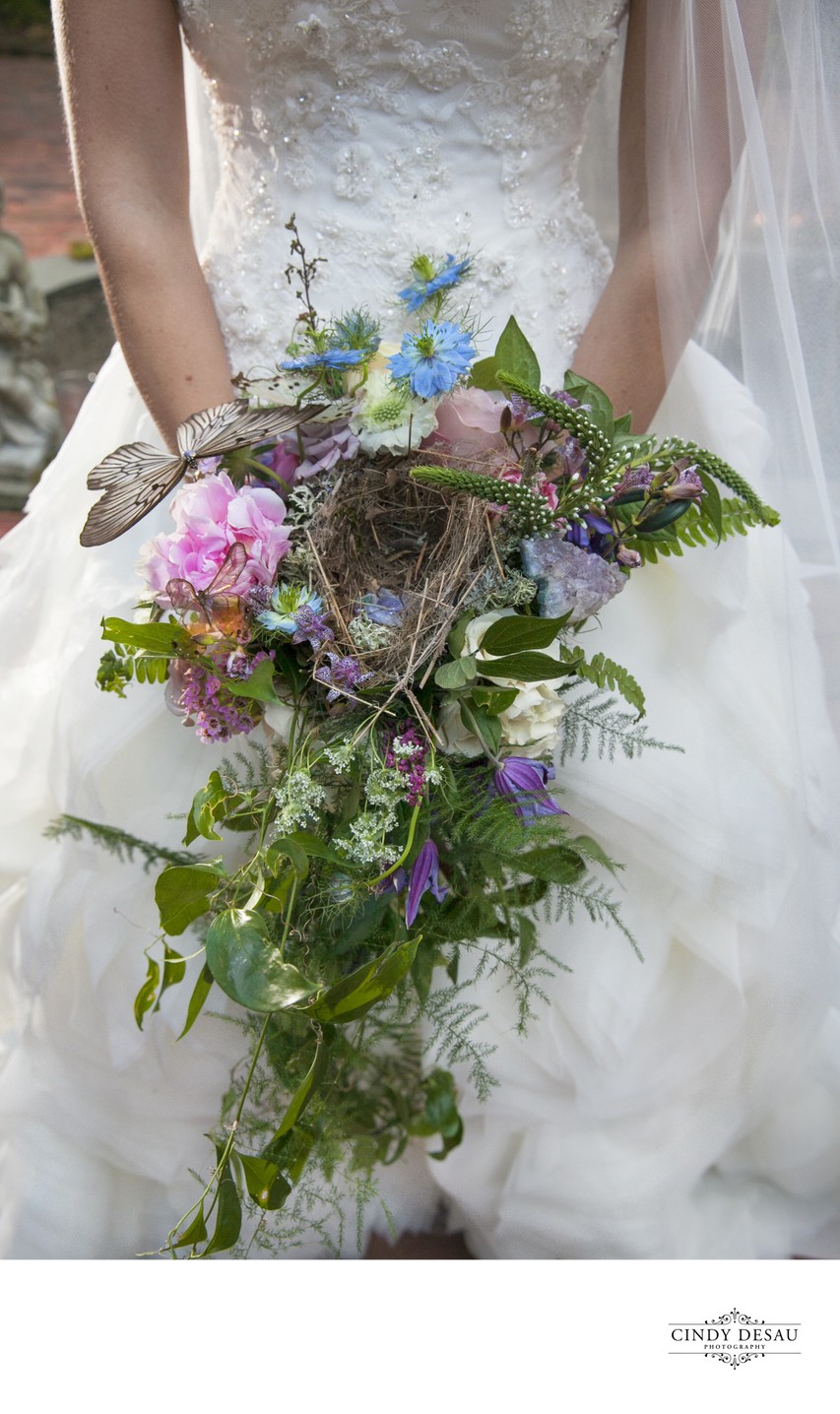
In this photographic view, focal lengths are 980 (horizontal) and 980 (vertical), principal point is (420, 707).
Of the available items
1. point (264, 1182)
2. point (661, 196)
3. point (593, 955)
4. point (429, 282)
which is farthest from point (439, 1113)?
point (661, 196)

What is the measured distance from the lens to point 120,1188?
117cm

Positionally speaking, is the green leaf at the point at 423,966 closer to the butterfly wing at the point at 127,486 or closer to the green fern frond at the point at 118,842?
the green fern frond at the point at 118,842

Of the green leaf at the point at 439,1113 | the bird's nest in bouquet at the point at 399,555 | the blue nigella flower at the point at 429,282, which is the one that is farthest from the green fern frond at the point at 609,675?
the green leaf at the point at 439,1113

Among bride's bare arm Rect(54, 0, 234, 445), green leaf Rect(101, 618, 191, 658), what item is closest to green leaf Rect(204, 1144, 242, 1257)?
green leaf Rect(101, 618, 191, 658)

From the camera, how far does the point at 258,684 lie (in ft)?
2.39

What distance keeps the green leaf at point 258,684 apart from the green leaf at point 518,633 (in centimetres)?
16

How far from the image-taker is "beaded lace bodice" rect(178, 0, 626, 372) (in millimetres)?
1004

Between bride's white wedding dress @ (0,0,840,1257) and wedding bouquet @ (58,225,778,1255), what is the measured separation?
165 mm

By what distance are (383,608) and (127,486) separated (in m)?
0.22

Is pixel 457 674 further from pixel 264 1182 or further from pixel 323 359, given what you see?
pixel 264 1182

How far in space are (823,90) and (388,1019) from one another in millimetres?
977

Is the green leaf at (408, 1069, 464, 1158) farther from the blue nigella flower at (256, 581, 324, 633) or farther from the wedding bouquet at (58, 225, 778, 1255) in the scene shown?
the blue nigella flower at (256, 581, 324, 633)
